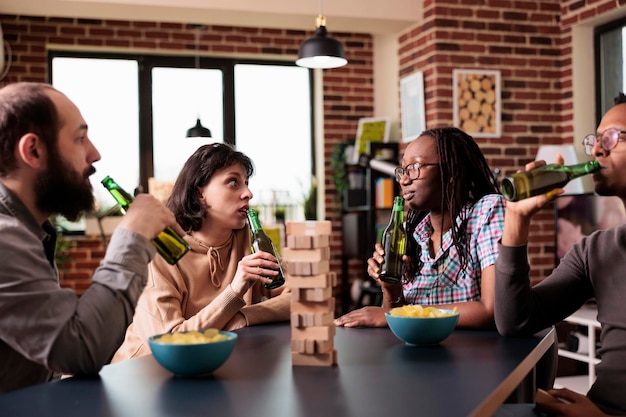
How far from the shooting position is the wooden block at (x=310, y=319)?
4.53 ft

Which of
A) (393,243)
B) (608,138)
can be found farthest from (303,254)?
(608,138)

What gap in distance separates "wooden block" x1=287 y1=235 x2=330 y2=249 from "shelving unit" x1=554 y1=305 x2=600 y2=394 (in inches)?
117

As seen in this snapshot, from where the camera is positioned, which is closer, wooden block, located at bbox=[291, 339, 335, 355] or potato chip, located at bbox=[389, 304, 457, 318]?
wooden block, located at bbox=[291, 339, 335, 355]

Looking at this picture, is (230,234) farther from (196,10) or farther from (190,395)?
(196,10)

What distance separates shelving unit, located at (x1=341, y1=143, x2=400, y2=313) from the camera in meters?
6.25

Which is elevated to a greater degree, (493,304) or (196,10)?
(196,10)

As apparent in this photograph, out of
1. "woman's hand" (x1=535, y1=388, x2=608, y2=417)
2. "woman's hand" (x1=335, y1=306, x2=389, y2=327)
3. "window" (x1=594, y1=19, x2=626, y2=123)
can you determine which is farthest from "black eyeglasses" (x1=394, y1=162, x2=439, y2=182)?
"window" (x1=594, y1=19, x2=626, y2=123)

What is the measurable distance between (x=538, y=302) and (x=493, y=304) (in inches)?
5.5

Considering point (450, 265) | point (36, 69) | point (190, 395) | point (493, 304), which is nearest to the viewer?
point (190, 395)

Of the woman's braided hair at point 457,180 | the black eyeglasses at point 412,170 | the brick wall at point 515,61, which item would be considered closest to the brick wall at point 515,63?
the brick wall at point 515,61

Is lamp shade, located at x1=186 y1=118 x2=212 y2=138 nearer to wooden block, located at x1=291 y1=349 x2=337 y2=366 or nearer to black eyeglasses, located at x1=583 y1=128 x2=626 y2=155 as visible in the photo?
black eyeglasses, located at x1=583 y1=128 x2=626 y2=155

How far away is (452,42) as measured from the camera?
5.04 metres

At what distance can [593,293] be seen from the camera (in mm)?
1791

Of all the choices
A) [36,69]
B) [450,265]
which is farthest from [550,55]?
[36,69]
